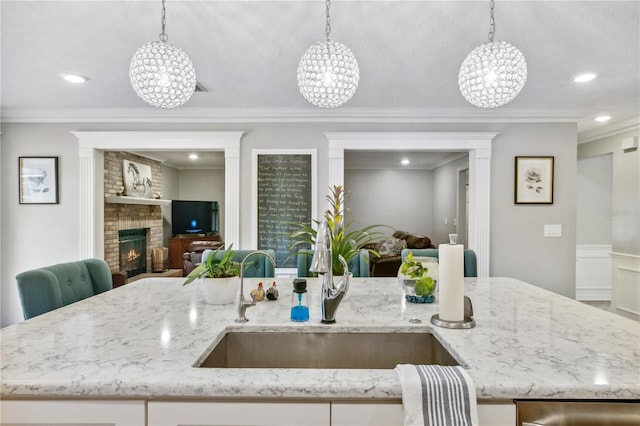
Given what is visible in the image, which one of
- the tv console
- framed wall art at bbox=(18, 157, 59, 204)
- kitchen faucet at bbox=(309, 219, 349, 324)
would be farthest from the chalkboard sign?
the tv console

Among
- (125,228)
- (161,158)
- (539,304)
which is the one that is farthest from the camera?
(161,158)

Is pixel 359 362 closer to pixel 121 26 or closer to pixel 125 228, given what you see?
pixel 121 26

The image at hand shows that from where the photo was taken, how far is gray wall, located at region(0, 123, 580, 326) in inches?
147

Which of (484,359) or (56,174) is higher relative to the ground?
(56,174)

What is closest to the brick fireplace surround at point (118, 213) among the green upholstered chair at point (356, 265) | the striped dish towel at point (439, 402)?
the green upholstered chair at point (356, 265)

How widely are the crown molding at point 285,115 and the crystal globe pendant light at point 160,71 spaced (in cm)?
227

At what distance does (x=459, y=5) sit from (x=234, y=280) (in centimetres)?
174

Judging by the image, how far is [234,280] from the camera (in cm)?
153

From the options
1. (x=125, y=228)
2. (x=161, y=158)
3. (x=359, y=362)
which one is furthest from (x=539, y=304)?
(x=161, y=158)

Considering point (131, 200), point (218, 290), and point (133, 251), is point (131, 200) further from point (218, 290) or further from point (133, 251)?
point (218, 290)

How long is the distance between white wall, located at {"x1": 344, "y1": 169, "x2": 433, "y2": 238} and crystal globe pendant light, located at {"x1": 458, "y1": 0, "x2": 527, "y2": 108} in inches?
281

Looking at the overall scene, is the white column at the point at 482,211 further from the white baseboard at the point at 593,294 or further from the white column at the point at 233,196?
the white baseboard at the point at 593,294

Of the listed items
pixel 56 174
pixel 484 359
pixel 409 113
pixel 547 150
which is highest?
pixel 409 113

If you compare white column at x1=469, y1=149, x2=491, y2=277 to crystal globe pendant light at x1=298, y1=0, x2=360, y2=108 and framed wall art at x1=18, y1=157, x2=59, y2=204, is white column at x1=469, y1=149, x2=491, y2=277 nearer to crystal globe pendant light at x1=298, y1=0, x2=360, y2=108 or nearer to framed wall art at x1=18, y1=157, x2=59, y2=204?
crystal globe pendant light at x1=298, y1=0, x2=360, y2=108
